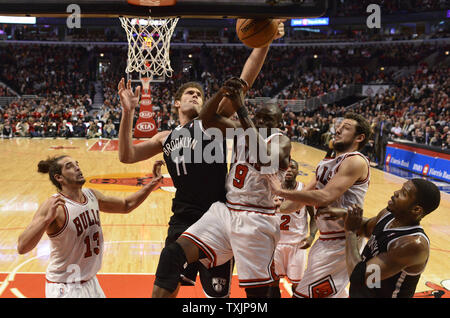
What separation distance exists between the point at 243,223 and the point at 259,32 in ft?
4.95

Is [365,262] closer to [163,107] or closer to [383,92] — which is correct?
[163,107]

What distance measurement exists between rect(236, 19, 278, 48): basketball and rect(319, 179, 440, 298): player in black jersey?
5.02ft

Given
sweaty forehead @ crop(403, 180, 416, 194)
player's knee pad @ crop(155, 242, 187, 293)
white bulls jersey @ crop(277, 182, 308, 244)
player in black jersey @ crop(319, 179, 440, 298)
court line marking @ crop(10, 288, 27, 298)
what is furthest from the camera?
court line marking @ crop(10, 288, 27, 298)

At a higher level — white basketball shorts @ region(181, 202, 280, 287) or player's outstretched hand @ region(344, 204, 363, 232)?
player's outstretched hand @ region(344, 204, 363, 232)

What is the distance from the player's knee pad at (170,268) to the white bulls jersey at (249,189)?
477 mm

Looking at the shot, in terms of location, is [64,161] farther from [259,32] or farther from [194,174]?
[259,32]

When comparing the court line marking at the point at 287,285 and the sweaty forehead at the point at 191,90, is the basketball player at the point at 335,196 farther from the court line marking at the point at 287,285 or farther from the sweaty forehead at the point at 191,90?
the court line marking at the point at 287,285

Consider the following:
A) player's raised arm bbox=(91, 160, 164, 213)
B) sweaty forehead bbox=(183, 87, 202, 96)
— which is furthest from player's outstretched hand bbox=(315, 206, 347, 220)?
sweaty forehead bbox=(183, 87, 202, 96)

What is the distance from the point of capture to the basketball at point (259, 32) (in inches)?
140

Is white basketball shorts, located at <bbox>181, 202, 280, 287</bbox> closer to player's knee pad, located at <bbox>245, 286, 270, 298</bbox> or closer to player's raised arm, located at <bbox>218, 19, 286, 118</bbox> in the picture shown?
player's knee pad, located at <bbox>245, 286, 270, 298</bbox>

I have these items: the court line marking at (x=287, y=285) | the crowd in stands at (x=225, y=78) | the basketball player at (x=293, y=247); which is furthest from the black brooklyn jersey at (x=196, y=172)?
the crowd in stands at (x=225, y=78)

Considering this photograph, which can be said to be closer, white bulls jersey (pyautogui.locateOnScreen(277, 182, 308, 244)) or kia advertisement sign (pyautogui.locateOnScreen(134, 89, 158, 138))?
white bulls jersey (pyautogui.locateOnScreen(277, 182, 308, 244))

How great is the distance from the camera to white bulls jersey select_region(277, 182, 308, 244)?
4105mm

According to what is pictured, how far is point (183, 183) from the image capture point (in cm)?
348
